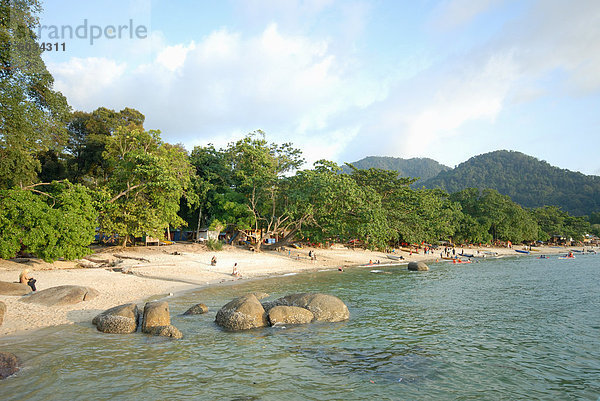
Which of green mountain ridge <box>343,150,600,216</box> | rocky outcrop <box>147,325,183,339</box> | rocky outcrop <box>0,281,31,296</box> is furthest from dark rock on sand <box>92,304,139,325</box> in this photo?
green mountain ridge <box>343,150,600,216</box>

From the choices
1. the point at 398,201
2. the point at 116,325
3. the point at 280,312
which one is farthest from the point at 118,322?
the point at 398,201

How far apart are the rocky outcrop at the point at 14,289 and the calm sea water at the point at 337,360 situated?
566 cm

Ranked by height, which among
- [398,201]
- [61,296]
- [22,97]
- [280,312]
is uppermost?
[22,97]

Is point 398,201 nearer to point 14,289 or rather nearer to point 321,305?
point 321,305

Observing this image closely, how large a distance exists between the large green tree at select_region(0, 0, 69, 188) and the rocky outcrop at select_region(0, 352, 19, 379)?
16706 mm

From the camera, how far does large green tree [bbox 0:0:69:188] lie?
20.4 metres

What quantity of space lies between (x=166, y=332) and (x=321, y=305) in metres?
6.67

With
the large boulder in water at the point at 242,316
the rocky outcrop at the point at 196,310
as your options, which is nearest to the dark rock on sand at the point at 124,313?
the rocky outcrop at the point at 196,310

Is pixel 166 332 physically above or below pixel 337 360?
above

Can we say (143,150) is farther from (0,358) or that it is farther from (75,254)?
(0,358)

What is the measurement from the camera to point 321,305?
642 inches

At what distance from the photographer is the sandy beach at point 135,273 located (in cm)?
1489

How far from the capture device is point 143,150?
3628 cm

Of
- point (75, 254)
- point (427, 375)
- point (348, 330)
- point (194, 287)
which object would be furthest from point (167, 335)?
point (75, 254)
